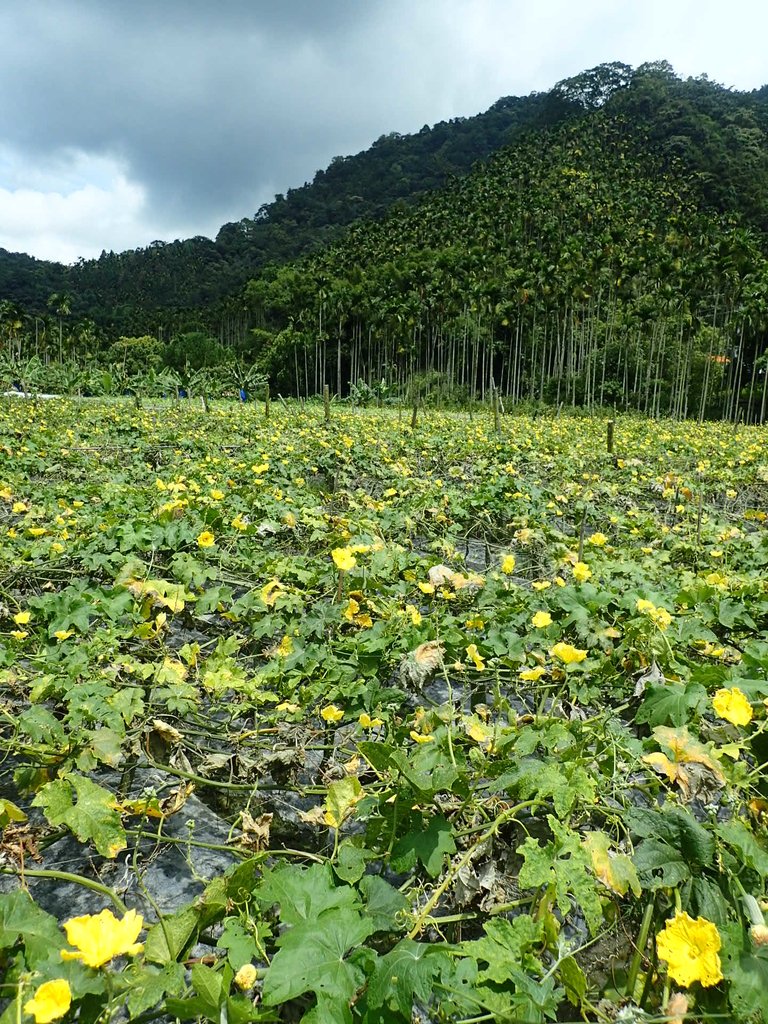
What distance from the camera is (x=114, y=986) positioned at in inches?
35.4

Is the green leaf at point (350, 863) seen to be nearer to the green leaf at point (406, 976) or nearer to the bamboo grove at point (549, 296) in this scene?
the green leaf at point (406, 976)

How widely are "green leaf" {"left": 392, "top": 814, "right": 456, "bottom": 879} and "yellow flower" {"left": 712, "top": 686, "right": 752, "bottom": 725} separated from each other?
2.01 feet

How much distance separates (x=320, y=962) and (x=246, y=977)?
13 cm

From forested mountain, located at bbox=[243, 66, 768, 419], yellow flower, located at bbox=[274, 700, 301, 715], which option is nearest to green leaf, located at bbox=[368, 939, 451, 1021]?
yellow flower, located at bbox=[274, 700, 301, 715]

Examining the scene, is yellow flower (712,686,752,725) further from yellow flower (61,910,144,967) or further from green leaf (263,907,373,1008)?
yellow flower (61,910,144,967)

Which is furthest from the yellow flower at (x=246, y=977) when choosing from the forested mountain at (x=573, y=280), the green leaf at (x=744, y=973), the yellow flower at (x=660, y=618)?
the forested mountain at (x=573, y=280)

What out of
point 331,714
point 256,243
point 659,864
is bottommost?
point 331,714

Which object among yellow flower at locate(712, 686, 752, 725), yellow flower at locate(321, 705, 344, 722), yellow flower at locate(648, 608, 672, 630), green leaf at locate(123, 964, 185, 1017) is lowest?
yellow flower at locate(321, 705, 344, 722)

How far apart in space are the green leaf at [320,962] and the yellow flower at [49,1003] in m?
0.25

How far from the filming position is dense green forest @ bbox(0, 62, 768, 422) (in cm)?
3688

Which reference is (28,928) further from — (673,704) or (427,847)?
(673,704)

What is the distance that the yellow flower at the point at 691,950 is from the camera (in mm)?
885

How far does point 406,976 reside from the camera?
894mm

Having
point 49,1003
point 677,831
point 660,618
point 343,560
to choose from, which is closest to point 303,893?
point 49,1003
